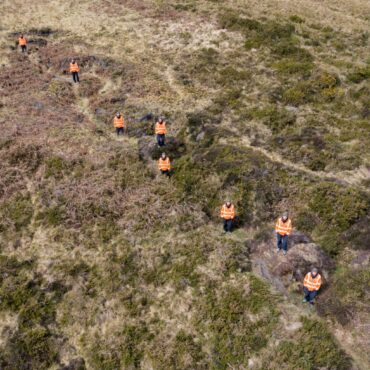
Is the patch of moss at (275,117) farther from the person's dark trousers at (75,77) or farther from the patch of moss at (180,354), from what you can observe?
the person's dark trousers at (75,77)

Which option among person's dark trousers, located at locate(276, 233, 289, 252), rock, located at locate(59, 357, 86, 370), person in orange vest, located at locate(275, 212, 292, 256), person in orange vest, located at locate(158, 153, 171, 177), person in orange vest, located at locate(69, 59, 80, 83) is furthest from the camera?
person in orange vest, located at locate(69, 59, 80, 83)

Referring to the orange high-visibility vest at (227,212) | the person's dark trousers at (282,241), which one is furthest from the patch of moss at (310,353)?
the orange high-visibility vest at (227,212)

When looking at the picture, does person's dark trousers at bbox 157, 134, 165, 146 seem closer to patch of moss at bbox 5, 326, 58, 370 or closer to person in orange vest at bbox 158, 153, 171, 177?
person in orange vest at bbox 158, 153, 171, 177

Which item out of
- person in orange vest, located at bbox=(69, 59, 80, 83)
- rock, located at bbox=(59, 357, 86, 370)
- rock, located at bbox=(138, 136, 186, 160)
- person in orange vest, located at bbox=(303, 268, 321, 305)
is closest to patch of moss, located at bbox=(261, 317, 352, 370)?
person in orange vest, located at bbox=(303, 268, 321, 305)

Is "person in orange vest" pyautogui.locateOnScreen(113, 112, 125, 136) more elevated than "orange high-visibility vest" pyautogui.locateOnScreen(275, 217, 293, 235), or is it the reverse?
"orange high-visibility vest" pyautogui.locateOnScreen(275, 217, 293, 235)

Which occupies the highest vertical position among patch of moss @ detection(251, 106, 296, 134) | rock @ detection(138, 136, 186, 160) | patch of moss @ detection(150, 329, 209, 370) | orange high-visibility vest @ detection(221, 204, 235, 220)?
patch of moss @ detection(251, 106, 296, 134)

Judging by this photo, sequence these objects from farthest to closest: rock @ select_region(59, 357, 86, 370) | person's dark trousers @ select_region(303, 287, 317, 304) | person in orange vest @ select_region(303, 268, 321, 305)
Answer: person's dark trousers @ select_region(303, 287, 317, 304), rock @ select_region(59, 357, 86, 370), person in orange vest @ select_region(303, 268, 321, 305)

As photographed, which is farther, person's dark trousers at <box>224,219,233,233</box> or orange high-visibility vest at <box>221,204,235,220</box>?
person's dark trousers at <box>224,219,233,233</box>
